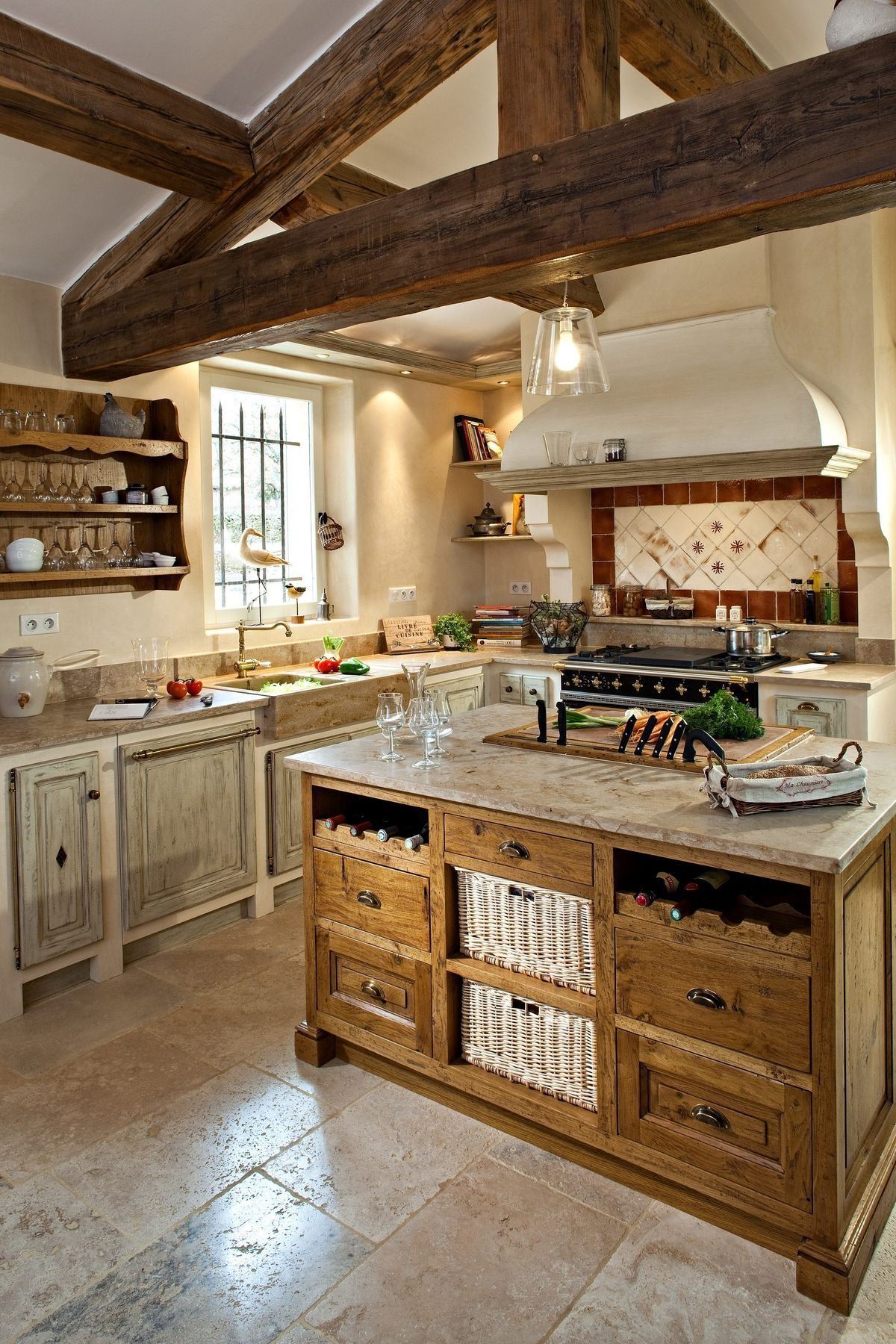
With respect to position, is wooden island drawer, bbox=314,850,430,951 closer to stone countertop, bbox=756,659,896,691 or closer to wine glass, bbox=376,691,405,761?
wine glass, bbox=376,691,405,761

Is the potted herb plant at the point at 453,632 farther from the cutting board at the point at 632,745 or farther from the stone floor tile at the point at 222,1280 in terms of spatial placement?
the stone floor tile at the point at 222,1280

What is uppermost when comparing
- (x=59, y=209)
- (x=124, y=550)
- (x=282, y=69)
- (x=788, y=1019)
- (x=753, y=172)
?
(x=282, y=69)

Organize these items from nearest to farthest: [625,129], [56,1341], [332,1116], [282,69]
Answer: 1. [56,1341]
2. [625,129]
3. [332,1116]
4. [282,69]

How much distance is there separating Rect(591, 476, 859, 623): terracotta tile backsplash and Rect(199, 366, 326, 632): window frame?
162cm

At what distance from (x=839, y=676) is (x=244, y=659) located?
2.76m

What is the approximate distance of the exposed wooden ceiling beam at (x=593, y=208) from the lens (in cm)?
199

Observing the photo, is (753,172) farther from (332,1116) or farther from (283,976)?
(283,976)

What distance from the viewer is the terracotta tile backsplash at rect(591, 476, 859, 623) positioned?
4.65 m

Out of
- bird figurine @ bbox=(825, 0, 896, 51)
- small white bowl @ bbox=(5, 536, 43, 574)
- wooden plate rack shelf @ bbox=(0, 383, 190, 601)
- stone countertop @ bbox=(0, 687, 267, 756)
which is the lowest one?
stone countertop @ bbox=(0, 687, 267, 756)

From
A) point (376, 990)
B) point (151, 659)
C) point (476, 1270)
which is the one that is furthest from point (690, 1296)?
point (151, 659)

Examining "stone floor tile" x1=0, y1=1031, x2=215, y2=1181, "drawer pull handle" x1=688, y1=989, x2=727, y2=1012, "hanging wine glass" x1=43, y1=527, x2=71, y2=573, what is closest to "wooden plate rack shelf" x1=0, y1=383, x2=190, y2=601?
"hanging wine glass" x1=43, y1=527, x2=71, y2=573

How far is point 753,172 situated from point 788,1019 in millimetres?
1827

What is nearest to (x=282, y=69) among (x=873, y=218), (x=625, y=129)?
(x=625, y=129)

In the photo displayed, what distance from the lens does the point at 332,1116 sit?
2.57 metres
